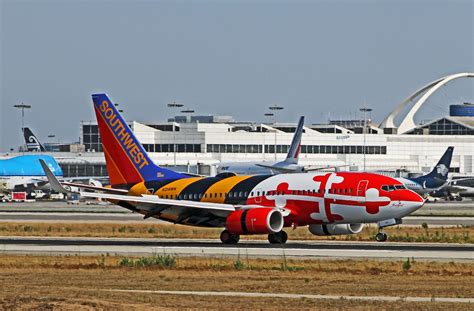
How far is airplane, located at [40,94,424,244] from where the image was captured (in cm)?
5191

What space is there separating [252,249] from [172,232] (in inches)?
649

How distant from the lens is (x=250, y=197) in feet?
181

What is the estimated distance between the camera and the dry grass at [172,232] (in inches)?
2298

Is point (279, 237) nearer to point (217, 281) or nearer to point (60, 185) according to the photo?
point (60, 185)

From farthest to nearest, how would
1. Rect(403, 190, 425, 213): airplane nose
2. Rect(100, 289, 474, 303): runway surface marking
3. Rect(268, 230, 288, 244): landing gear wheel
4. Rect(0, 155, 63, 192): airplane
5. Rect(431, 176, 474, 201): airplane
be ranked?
Rect(0, 155, 63, 192): airplane
Rect(431, 176, 474, 201): airplane
Rect(268, 230, 288, 244): landing gear wheel
Rect(403, 190, 425, 213): airplane nose
Rect(100, 289, 474, 303): runway surface marking

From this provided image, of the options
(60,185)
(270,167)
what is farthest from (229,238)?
(270,167)

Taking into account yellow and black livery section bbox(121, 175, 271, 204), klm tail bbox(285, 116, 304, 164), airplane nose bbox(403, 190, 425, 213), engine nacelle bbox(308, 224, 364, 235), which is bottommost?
engine nacelle bbox(308, 224, 364, 235)

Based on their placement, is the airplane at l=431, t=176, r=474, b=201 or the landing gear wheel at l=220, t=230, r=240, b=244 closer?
the landing gear wheel at l=220, t=230, r=240, b=244

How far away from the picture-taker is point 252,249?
4912 cm

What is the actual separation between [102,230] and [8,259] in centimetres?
2467

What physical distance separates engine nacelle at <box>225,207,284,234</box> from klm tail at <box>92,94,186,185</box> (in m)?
8.05

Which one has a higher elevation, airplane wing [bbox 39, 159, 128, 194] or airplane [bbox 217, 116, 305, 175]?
airplane [bbox 217, 116, 305, 175]

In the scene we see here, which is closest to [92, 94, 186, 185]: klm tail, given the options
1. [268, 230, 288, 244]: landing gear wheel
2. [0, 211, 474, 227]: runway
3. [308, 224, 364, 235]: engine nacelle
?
[268, 230, 288, 244]: landing gear wheel

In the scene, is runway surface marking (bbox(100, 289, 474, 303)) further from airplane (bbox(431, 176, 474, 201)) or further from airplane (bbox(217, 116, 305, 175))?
airplane (bbox(217, 116, 305, 175))
